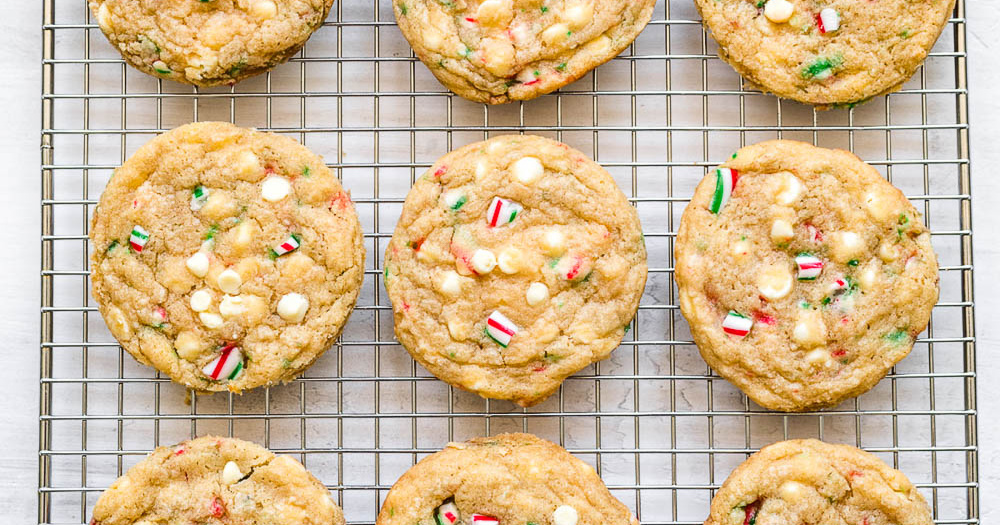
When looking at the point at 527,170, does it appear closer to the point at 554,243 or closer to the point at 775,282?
the point at 554,243

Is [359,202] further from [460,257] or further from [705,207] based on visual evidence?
[705,207]

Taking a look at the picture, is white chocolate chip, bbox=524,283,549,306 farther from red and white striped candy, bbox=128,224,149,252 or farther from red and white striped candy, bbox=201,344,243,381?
red and white striped candy, bbox=128,224,149,252

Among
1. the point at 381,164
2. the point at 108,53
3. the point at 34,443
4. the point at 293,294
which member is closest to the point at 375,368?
the point at 293,294

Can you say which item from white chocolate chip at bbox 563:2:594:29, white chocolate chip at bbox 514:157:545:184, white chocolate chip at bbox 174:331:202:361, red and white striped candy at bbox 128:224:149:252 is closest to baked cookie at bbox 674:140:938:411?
white chocolate chip at bbox 514:157:545:184

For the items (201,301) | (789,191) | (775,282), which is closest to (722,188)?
(789,191)

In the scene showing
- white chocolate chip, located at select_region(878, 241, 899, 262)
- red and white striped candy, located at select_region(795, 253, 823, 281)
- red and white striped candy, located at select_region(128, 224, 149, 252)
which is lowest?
red and white striped candy, located at select_region(795, 253, 823, 281)

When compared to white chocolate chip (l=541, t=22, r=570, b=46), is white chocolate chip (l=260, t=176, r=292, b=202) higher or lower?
lower

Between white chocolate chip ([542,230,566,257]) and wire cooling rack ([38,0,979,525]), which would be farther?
wire cooling rack ([38,0,979,525])
